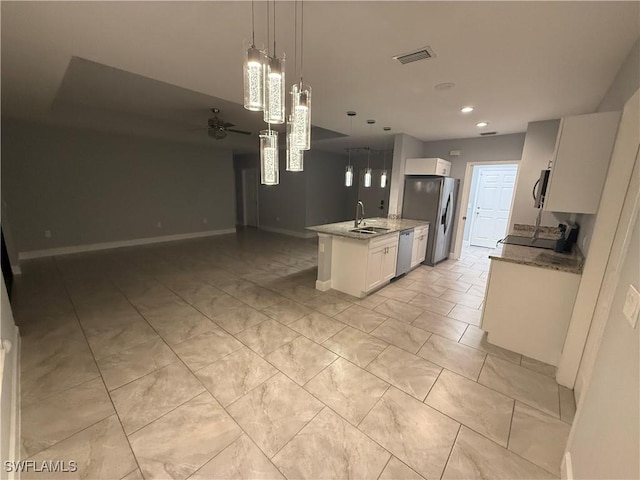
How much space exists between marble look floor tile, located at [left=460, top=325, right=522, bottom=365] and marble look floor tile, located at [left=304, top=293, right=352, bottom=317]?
1.31 m

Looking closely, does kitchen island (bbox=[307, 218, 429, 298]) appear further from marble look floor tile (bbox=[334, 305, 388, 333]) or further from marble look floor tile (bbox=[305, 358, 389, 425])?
marble look floor tile (bbox=[305, 358, 389, 425])

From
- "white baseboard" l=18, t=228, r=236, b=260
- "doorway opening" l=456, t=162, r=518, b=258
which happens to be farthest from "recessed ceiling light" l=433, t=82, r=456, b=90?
"white baseboard" l=18, t=228, r=236, b=260

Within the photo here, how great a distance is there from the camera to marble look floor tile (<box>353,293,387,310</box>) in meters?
3.19

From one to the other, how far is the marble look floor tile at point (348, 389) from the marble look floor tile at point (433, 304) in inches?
60.1

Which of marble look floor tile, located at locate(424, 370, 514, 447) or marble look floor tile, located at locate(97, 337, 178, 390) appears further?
marble look floor tile, located at locate(97, 337, 178, 390)

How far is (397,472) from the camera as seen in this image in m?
1.32

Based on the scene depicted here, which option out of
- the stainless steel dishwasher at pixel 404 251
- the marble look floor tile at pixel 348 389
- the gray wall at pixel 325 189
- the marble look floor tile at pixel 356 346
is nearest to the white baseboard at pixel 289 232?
the gray wall at pixel 325 189

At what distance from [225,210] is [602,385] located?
7980 mm

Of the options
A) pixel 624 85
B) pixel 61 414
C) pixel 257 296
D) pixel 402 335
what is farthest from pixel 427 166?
pixel 61 414

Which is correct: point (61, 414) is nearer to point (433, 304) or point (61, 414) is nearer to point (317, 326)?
point (317, 326)

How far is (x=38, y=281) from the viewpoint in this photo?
12.1 feet

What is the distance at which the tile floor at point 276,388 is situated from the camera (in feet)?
4.53

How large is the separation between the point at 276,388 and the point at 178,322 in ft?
4.84

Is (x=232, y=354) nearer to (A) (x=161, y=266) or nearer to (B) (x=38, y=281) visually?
(A) (x=161, y=266)
